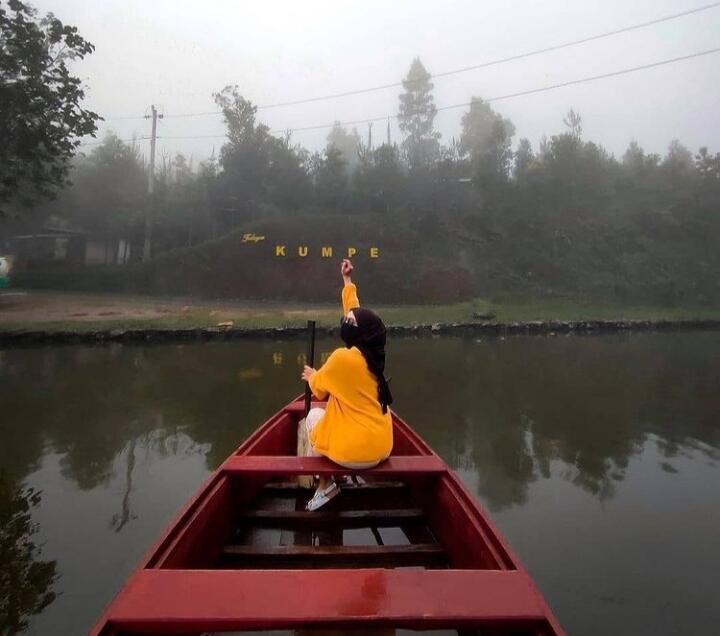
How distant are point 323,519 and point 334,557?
58cm

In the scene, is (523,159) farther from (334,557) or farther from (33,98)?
(334,557)

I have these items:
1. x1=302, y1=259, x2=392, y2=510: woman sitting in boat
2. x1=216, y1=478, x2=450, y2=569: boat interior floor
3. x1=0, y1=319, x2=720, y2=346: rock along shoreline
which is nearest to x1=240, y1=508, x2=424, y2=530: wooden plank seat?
x1=216, y1=478, x2=450, y2=569: boat interior floor

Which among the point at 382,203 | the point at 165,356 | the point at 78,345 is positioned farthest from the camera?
the point at 382,203

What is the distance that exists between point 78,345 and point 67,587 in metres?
11.4

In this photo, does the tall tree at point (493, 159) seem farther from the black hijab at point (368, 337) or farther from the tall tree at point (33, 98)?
the black hijab at point (368, 337)

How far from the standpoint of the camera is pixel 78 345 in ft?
43.5

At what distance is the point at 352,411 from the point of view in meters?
3.01

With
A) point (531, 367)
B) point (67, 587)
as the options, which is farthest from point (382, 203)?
point (67, 587)

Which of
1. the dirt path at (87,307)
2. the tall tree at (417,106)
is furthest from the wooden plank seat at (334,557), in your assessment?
the tall tree at (417,106)

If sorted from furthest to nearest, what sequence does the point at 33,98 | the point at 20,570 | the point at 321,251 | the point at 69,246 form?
the point at 69,246
the point at 321,251
the point at 33,98
the point at 20,570

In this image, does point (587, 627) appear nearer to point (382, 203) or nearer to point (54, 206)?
point (382, 203)

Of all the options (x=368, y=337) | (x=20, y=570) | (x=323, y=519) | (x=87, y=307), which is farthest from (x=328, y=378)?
(x=87, y=307)

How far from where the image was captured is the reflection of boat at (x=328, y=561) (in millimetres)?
1876

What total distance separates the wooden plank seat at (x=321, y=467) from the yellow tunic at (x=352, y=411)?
0.09 metres
